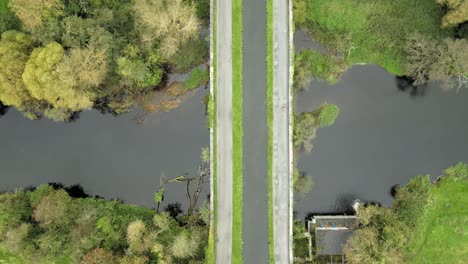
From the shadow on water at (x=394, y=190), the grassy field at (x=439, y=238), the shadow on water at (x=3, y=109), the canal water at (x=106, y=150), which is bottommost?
the grassy field at (x=439, y=238)

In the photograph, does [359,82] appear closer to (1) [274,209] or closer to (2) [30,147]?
(1) [274,209]

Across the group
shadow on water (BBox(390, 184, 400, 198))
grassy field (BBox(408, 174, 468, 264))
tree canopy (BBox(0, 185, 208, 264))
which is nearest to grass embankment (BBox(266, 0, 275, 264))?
tree canopy (BBox(0, 185, 208, 264))

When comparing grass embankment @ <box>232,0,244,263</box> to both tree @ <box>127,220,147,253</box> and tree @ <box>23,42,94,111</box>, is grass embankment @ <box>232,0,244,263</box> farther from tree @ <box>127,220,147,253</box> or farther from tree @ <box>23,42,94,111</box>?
tree @ <box>23,42,94,111</box>

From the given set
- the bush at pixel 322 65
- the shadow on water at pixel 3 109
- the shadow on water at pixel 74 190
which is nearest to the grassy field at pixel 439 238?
the bush at pixel 322 65

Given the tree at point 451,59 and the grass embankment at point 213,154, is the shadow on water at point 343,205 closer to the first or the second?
the grass embankment at point 213,154

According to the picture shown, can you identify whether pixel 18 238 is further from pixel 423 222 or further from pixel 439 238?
pixel 439 238
